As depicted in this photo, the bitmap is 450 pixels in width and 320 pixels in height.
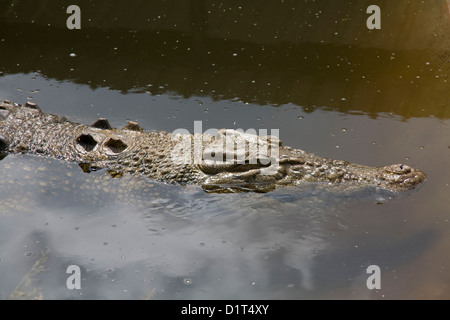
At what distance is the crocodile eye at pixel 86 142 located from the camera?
197 inches

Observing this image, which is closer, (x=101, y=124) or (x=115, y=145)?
(x=115, y=145)

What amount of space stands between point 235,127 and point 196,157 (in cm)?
92

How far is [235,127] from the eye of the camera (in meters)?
5.55

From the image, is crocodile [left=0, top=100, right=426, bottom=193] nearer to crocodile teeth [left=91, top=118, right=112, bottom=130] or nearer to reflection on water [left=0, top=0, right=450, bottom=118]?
crocodile teeth [left=91, top=118, right=112, bottom=130]

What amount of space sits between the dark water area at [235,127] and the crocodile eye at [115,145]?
0.94ft

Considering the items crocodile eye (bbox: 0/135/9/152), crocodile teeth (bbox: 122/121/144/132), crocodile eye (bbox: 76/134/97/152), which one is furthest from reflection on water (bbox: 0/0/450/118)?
crocodile eye (bbox: 0/135/9/152)

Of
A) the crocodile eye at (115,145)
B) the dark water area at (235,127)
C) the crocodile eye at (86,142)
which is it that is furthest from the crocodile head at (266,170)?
the crocodile eye at (86,142)

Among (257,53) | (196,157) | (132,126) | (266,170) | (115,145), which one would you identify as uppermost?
(257,53)

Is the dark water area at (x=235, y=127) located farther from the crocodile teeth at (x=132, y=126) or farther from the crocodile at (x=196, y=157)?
the crocodile teeth at (x=132, y=126)

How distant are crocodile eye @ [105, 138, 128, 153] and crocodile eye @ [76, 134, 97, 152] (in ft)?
0.57

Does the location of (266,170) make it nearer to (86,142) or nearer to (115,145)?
(115,145)

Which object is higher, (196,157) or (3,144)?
(3,144)

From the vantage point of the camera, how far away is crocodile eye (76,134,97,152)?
16.5ft

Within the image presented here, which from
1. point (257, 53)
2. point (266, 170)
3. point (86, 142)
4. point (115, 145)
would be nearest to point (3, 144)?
point (86, 142)
